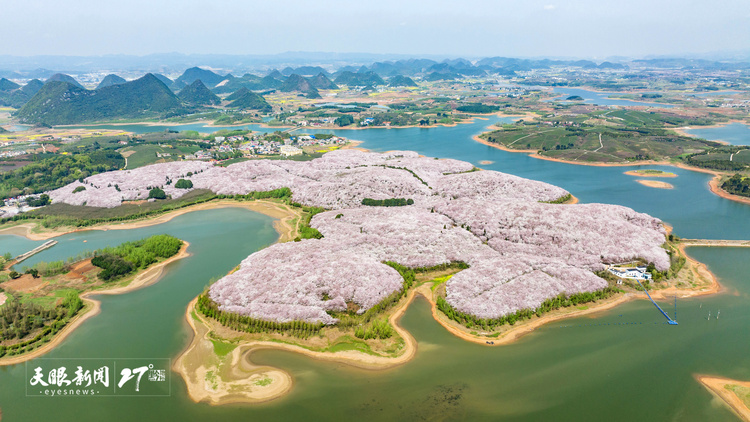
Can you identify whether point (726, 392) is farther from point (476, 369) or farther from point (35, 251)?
point (35, 251)

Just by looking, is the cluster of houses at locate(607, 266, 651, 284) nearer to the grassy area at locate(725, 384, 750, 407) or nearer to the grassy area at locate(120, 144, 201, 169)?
the grassy area at locate(725, 384, 750, 407)

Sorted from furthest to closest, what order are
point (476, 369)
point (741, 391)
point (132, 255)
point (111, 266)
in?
point (132, 255) → point (111, 266) → point (476, 369) → point (741, 391)

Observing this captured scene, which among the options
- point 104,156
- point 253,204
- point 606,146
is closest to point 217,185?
point 253,204

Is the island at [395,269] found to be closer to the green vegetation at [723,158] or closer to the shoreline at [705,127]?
the green vegetation at [723,158]

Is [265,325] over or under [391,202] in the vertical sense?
under

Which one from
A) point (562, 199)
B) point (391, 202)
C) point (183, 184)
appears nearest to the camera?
point (391, 202)

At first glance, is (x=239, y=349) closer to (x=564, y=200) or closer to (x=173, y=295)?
(x=173, y=295)

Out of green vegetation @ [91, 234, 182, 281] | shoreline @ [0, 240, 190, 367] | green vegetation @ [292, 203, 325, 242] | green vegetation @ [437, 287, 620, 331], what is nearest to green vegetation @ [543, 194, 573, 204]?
green vegetation @ [437, 287, 620, 331]

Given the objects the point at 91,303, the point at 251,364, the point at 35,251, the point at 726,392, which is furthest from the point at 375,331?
the point at 35,251
